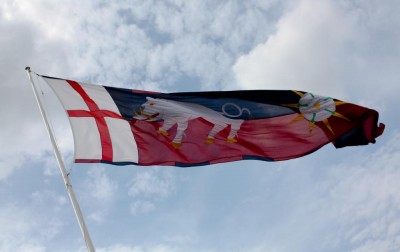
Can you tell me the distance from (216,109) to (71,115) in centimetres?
576

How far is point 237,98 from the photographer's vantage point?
2186 cm

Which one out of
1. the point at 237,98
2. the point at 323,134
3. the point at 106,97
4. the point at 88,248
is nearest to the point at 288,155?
the point at 323,134

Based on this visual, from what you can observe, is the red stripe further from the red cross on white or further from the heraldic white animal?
the heraldic white animal

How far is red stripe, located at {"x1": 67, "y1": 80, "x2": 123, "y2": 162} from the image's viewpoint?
18.1 meters

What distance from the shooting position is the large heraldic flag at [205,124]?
739 inches

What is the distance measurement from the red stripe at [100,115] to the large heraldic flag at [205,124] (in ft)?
0.11

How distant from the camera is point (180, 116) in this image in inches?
810

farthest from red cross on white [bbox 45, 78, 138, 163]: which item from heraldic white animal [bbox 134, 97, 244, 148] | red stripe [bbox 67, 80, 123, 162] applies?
heraldic white animal [bbox 134, 97, 244, 148]

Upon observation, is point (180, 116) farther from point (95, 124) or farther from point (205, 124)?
point (95, 124)

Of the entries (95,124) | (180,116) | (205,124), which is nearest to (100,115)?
(95,124)

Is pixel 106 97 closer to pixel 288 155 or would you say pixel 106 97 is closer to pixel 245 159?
pixel 245 159

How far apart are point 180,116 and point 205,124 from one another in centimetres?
99

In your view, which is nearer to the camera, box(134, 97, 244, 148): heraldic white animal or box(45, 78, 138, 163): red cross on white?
box(45, 78, 138, 163): red cross on white

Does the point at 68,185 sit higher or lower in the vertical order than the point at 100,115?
lower
